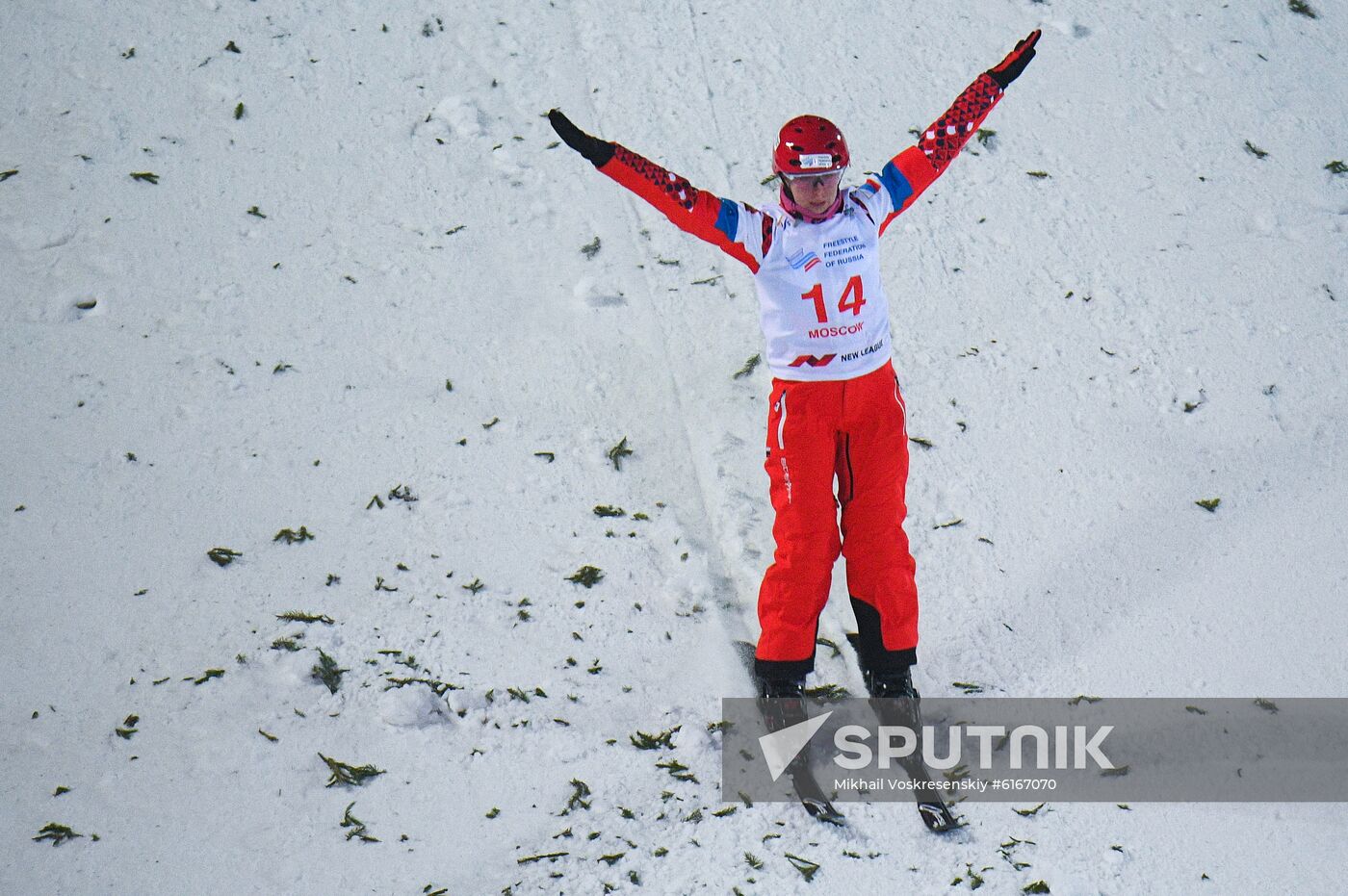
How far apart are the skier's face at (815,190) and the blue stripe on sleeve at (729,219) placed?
0.18m

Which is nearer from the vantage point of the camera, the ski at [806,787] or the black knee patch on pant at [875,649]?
the ski at [806,787]

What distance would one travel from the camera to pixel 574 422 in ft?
15.8

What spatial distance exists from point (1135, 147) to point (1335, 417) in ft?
5.21

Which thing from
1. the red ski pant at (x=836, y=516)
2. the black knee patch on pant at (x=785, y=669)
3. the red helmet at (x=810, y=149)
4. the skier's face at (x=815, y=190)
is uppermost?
the red helmet at (x=810, y=149)

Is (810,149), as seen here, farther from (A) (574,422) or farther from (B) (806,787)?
(B) (806,787)

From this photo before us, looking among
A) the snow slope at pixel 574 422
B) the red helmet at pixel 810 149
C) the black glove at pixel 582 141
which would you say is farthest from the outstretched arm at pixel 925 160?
the snow slope at pixel 574 422

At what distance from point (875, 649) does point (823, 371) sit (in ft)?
2.98

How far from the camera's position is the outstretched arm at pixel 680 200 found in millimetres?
3607

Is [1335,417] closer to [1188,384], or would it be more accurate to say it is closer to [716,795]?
[1188,384]

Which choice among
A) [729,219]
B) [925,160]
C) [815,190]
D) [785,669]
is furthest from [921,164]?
[785,669]

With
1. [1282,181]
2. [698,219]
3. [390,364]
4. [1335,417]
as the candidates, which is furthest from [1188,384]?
[390,364]

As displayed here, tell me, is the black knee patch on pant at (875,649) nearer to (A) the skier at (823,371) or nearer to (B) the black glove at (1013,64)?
(A) the skier at (823,371)

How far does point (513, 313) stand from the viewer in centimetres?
511

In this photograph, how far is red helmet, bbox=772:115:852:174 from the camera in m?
3.61
